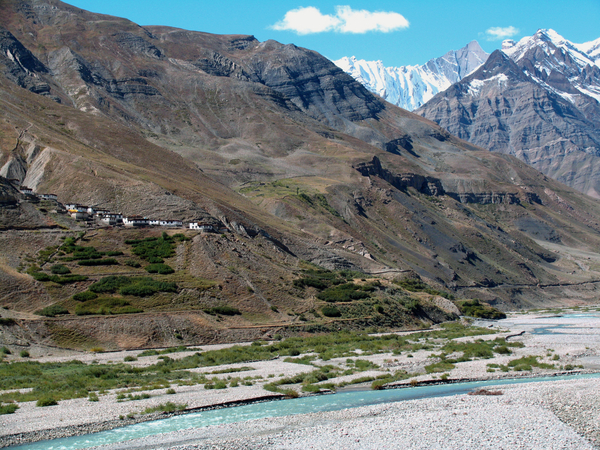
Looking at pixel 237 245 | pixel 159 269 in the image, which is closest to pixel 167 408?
pixel 159 269

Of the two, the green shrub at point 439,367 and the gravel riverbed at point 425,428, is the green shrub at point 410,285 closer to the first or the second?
the green shrub at point 439,367

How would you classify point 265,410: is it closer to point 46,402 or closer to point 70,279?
point 46,402

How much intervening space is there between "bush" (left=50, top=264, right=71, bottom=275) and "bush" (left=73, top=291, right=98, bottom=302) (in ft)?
15.1

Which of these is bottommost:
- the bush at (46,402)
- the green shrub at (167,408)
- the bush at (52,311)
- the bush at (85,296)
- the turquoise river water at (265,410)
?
the turquoise river water at (265,410)

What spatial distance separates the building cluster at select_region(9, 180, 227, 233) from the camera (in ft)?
260

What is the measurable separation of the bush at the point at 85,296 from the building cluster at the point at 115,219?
1908 centimetres

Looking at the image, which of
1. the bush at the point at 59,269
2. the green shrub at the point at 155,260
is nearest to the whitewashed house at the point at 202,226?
the green shrub at the point at 155,260

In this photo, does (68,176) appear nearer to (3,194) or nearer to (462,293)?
(3,194)

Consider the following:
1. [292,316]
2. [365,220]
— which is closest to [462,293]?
[365,220]

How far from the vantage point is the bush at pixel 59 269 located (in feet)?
207

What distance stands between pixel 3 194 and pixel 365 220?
9251cm

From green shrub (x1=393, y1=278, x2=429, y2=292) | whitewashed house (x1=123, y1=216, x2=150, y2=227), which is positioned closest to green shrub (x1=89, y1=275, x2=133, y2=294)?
whitewashed house (x1=123, y1=216, x2=150, y2=227)

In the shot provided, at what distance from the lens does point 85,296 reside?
5972 centimetres

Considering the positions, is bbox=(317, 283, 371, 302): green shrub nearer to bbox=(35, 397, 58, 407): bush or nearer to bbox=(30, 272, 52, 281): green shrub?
bbox=(30, 272, 52, 281): green shrub
